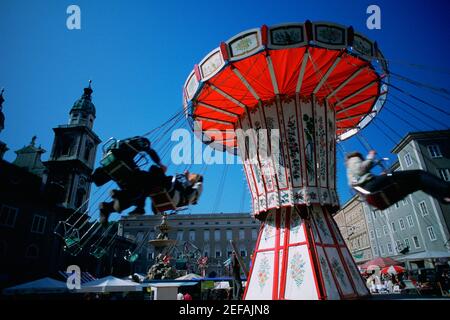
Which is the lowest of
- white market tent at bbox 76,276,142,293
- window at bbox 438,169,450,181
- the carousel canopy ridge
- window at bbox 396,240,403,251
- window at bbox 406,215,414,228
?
white market tent at bbox 76,276,142,293

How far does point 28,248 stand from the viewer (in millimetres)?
24062

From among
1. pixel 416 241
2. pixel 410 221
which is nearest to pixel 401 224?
pixel 410 221

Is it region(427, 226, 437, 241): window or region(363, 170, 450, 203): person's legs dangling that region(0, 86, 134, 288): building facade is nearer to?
region(363, 170, 450, 203): person's legs dangling

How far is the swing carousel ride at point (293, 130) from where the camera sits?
27.7 feet

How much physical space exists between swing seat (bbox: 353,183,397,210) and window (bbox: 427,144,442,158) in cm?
2274

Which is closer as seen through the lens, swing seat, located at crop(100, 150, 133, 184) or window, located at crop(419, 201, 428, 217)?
swing seat, located at crop(100, 150, 133, 184)

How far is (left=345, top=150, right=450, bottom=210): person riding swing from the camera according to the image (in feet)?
15.8

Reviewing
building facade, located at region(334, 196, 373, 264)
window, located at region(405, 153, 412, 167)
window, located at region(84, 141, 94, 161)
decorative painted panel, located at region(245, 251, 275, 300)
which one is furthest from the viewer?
building facade, located at region(334, 196, 373, 264)

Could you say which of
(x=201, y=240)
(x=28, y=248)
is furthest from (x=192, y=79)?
(x=201, y=240)

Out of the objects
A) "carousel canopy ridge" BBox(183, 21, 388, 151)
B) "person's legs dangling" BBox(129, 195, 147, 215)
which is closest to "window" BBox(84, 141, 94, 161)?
"carousel canopy ridge" BBox(183, 21, 388, 151)

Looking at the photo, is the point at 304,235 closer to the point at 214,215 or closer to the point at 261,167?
the point at 261,167

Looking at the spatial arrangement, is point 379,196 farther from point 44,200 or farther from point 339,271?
point 44,200

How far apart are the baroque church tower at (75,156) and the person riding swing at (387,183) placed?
32.6 meters

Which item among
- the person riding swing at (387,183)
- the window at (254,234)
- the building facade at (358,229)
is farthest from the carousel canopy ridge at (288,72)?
the window at (254,234)
